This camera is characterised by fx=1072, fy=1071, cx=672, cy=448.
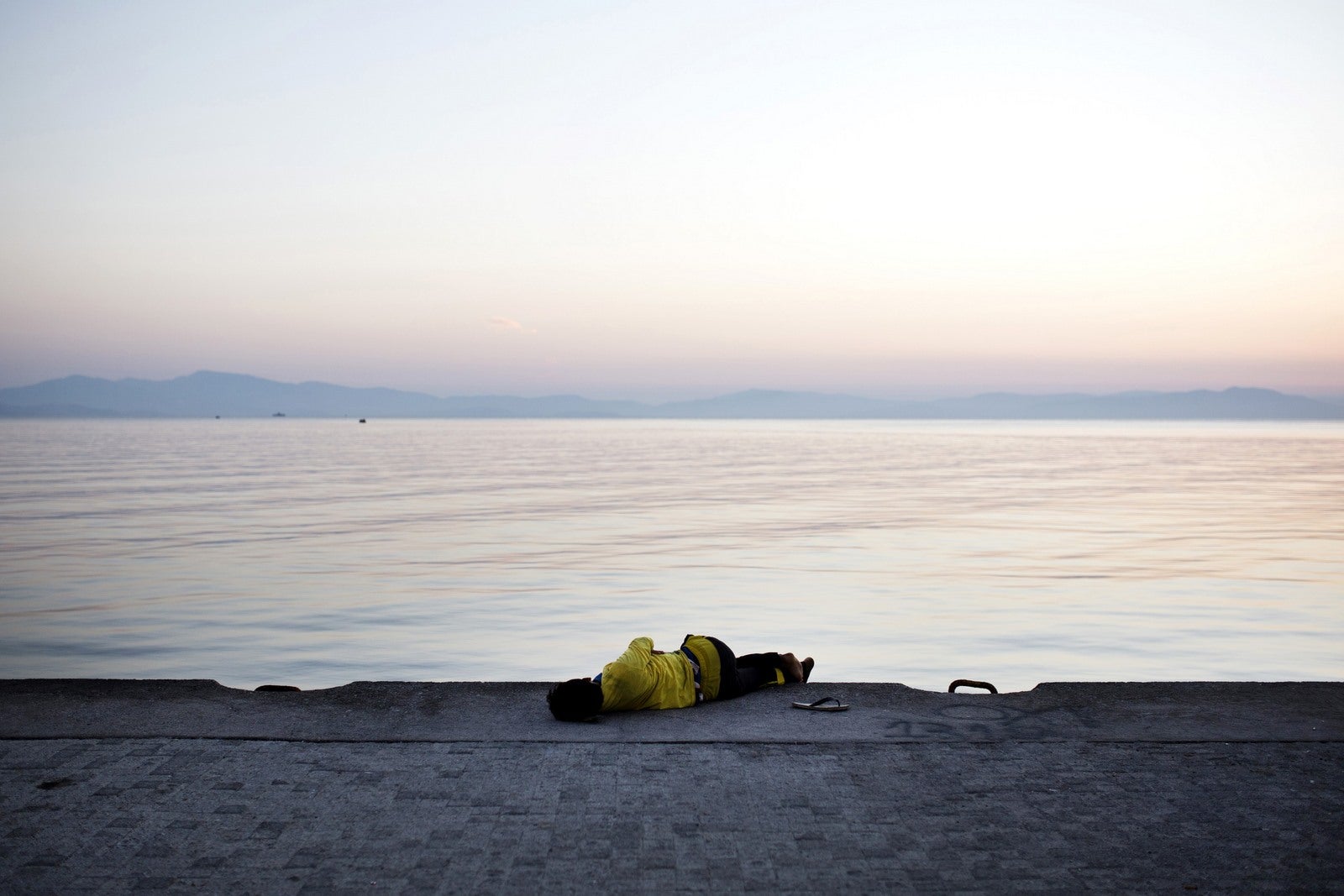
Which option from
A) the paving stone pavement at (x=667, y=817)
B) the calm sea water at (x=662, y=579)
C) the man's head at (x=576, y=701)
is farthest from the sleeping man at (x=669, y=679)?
the calm sea water at (x=662, y=579)

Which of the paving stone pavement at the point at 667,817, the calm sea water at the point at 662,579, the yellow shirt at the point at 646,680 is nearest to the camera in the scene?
the paving stone pavement at the point at 667,817

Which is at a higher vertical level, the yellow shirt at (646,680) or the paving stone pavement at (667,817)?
the yellow shirt at (646,680)

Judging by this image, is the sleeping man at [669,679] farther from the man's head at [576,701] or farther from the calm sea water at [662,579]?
the calm sea water at [662,579]

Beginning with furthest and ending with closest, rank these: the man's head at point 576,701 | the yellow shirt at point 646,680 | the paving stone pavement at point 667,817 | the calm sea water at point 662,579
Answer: the calm sea water at point 662,579
the yellow shirt at point 646,680
the man's head at point 576,701
the paving stone pavement at point 667,817

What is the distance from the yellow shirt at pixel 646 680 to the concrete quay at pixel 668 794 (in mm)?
130

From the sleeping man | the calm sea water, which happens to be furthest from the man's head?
the calm sea water

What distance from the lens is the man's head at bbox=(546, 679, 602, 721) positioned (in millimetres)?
6215

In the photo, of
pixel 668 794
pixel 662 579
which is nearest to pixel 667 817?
pixel 668 794

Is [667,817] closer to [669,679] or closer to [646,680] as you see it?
[646,680]

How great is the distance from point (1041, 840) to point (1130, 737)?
167 cm

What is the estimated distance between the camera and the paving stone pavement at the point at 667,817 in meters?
4.23

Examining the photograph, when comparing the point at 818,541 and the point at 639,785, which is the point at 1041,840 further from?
the point at 818,541

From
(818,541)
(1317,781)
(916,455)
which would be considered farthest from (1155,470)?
(1317,781)

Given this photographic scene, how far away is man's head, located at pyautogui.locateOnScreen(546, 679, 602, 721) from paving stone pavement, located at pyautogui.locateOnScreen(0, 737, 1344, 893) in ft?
1.54
